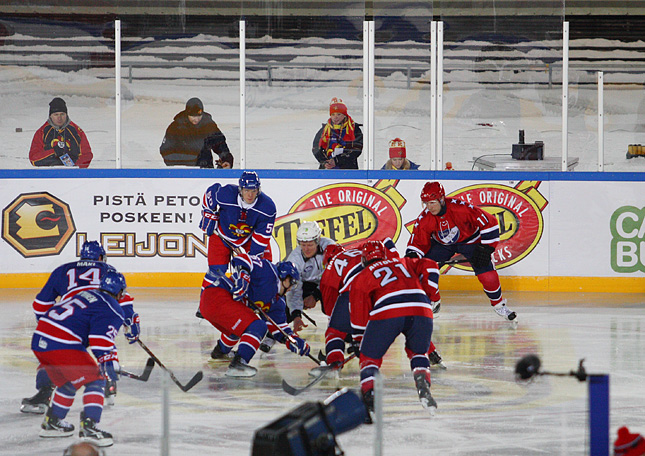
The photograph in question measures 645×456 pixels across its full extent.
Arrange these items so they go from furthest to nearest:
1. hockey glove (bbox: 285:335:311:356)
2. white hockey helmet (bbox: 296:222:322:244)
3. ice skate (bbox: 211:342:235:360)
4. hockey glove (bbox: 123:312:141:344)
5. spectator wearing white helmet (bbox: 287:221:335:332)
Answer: white hockey helmet (bbox: 296:222:322:244)
spectator wearing white helmet (bbox: 287:221:335:332)
ice skate (bbox: 211:342:235:360)
hockey glove (bbox: 285:335:311:356)
hockey glove (bbox: 123:312:141:344)

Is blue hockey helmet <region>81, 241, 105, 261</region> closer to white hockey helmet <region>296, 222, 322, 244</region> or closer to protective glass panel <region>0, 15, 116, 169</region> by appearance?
white hockey helmet <region>296, 222, 322, 244</region>

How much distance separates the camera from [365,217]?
893 cm

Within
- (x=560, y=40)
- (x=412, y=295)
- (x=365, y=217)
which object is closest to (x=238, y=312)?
(x=412, y=295)

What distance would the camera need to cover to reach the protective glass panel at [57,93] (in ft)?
29.2

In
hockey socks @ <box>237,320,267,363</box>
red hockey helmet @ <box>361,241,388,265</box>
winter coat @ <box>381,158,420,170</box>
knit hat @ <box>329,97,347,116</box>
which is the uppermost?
knit hat @ <box>329,97,347,116</box>

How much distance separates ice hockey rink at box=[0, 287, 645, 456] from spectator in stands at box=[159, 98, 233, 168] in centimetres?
149

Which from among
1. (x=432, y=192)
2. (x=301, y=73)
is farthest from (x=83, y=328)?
(x=301, y=73)

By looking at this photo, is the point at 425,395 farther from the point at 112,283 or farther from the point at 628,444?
the point at 628,444

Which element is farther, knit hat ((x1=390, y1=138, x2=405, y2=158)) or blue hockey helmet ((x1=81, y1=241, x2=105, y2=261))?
knit hat ((x1=390, y1=138, x2=405, y2=158))

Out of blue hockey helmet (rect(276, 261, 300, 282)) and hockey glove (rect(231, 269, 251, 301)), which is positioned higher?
blue hockey helmet (rect(276, 261, 300, 282))

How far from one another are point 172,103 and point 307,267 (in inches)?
144

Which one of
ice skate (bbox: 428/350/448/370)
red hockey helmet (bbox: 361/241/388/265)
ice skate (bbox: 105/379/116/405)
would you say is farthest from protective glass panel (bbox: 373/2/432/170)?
ice skate (bbox: 105/379/116/405)

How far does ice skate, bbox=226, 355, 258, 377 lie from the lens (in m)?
5.01

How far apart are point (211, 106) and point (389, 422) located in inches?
250
